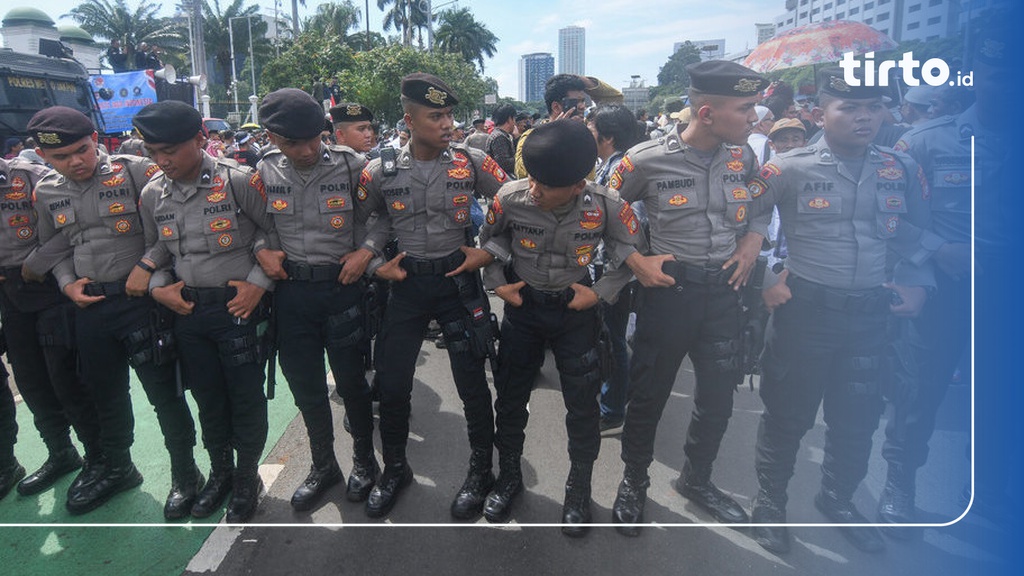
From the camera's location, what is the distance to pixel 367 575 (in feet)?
8.16

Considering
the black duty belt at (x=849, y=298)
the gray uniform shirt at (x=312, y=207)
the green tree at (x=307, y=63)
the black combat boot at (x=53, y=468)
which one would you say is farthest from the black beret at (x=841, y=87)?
the green tree at (x=307, y=63)

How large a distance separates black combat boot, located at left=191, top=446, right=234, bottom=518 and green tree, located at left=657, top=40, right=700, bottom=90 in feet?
9.41

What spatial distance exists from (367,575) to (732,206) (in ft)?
7.51

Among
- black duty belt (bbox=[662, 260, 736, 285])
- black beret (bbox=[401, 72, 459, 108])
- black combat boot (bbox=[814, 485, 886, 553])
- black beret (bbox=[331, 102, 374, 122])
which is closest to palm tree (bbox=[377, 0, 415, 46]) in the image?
black beret (bbox=[331, 102, 374, 122])

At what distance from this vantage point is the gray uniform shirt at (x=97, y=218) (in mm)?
2818

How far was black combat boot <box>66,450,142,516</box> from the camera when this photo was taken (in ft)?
9.78

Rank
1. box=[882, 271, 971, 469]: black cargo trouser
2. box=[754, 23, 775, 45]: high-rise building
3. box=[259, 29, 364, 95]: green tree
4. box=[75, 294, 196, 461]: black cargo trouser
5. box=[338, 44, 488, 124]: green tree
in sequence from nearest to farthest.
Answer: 1. box=[882, 271, 971, 469]: black cargo trouser
2. box=[754, 23, 775, 45]: high-rise building
3. box=[75, 294, 196, 461]: black cargo trouser
4. box=[338, 44, 488, 124]: green tree
5. box=[259, 29, 364, 95]: green tree

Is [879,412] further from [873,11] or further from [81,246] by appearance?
[81,246]

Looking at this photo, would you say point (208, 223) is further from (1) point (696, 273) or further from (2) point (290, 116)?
(1) point (696, 273)

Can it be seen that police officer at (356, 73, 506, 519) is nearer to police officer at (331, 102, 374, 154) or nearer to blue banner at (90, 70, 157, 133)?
police officer at (331, 102, 374, 154)

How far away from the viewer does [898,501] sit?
2.52m

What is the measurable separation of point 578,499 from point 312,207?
1.92 meters

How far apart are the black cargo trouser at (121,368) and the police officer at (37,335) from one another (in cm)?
19

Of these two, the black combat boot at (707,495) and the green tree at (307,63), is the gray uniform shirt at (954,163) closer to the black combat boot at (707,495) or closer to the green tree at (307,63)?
the black combat boot at (707,495)
